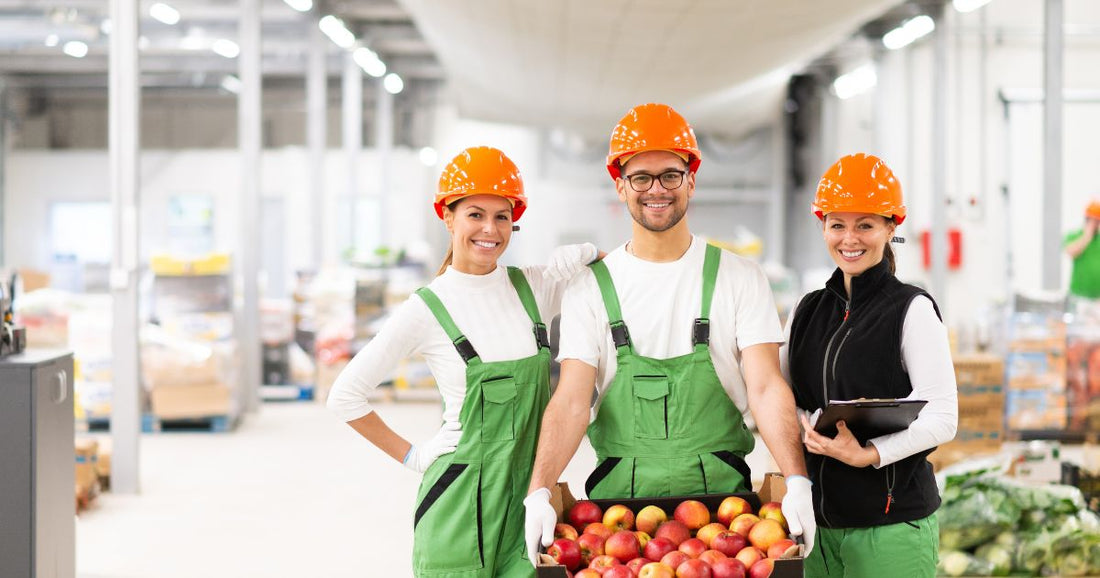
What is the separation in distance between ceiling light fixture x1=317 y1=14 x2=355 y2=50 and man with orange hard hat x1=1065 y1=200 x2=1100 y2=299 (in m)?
8.65

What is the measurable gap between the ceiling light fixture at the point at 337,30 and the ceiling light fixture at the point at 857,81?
6.71 metres

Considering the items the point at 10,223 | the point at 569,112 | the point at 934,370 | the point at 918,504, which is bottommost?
the point at 918,504

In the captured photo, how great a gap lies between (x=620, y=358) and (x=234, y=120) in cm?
2211

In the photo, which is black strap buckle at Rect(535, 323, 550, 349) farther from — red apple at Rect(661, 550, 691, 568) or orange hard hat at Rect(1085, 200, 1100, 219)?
orange hard hat at Rect(1085, 200, 1100, 219)

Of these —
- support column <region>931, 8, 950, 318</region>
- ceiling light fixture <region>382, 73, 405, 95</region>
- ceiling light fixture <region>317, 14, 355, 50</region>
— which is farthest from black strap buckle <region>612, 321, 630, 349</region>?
ceiling light fixture <region>382, 73, 405, 95</region>

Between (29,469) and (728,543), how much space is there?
262cm

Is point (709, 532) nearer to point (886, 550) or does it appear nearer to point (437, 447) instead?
point (886, 550)

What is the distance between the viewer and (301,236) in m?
21.5

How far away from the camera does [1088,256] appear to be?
27.9 feet

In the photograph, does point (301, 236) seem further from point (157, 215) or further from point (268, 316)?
point (268, 316)

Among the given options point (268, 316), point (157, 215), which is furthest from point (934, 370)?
point (157, 215)

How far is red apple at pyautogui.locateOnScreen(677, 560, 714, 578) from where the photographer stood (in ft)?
6.90

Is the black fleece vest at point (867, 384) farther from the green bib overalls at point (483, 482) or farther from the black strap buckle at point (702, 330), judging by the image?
the green bib overalls at point (483, 482)

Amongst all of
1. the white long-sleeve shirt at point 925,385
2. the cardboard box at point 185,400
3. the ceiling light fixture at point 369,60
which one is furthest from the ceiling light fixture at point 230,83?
the white long-sleeve shirt at point 925,385
